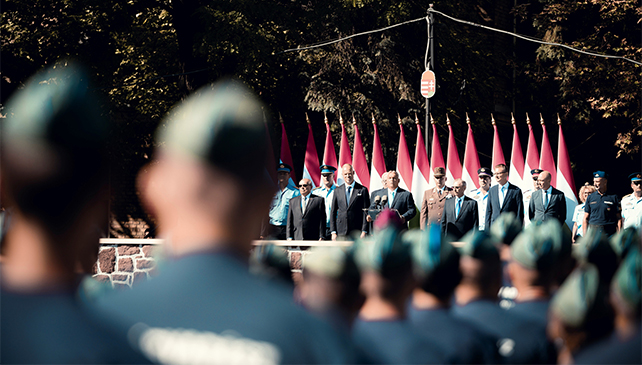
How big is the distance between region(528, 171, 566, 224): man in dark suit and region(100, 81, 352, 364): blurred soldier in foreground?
834cm

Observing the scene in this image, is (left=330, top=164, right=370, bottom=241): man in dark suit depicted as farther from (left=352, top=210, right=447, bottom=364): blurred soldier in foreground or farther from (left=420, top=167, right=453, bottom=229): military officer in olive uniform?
(left=352, top=210, right=447, bottom=364): blurred soldier in foreground

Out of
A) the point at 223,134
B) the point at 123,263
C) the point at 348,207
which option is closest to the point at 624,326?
the point at 223,134

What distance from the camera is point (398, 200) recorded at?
30.2 feet

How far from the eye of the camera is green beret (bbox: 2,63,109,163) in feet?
4.01

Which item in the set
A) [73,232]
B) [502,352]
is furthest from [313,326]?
[502,352]

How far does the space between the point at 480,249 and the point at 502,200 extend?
6.70 metres

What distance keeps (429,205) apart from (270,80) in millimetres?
9517

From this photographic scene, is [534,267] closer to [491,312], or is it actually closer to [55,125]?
[491,312]

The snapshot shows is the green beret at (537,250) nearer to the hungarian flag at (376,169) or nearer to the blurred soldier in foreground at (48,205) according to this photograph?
the blurred soldier in foreground at (48,205)

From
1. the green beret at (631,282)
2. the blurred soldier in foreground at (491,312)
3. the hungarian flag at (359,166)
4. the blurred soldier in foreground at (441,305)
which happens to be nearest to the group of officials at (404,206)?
the hungarian flag at (359,166)

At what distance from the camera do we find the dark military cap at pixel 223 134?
1097mm

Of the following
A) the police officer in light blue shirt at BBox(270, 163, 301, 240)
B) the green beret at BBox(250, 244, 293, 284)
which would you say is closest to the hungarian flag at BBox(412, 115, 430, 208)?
the police officer in light blue shirt at BBox(270, 163, 301, 240)

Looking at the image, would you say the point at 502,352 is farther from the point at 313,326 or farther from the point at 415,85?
the point at 415,85

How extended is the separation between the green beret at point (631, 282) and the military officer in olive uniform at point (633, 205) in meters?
8.32
